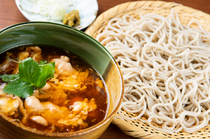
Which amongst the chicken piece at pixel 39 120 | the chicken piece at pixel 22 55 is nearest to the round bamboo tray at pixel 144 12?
the chicken piece at pixel 39 120

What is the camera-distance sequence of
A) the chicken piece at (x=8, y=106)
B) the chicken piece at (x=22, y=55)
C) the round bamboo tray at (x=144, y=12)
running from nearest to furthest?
1. the chicken piece at (x=8, y=106)
2. the chicken piece at (x=22, y=55)
3. the round bamboo tray at (x=144, y=12)

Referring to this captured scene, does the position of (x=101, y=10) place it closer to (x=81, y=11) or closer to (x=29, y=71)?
(x=81, y=11)

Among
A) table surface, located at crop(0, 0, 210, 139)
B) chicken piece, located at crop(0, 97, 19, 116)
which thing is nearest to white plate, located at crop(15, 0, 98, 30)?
table surface, located at crop(0, 0, 210, 139)

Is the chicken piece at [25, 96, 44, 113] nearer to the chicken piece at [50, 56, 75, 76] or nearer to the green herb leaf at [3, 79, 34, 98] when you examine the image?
the green herb leaf at [3, 79, 34, 98]

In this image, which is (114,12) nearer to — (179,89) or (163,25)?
(163,25)

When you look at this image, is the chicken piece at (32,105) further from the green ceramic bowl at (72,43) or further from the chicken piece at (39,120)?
the green ceramic bowl at (72,43)

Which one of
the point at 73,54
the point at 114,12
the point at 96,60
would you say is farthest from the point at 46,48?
the point at 114,12
